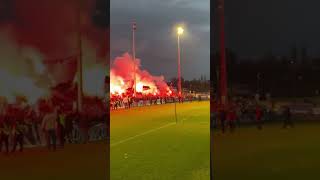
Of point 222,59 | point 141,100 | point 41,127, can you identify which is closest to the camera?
A: point 222,59

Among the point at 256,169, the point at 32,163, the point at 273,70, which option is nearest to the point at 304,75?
the point at 273,70

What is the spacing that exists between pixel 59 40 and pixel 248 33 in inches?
77.0

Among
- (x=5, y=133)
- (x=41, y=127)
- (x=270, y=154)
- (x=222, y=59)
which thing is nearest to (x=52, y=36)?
(x=41, y=127)

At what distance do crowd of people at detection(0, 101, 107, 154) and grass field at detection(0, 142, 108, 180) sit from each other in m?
0.08

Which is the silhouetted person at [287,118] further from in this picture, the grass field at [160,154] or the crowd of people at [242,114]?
the grass field at [160,154]

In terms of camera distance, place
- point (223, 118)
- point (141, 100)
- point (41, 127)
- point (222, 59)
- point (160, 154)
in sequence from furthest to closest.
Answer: point (141, 100), point (160, 154), point (41, 127), point (223, 118), point (222, 59)

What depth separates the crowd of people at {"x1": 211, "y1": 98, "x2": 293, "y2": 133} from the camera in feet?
16.4

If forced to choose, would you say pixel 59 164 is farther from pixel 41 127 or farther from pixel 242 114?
pixel 242 114

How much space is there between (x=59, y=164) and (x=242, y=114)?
199 cm

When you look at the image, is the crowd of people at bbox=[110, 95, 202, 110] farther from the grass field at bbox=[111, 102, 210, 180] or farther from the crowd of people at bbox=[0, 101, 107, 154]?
the crowd of people at bbox=[0, 101, 107, 154]

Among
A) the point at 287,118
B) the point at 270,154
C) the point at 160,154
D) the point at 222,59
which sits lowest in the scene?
the point at 160,154

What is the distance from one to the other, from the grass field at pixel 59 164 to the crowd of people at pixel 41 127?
8 centimetres

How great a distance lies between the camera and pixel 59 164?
5.10 metres

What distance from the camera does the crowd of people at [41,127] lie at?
16.1ft
